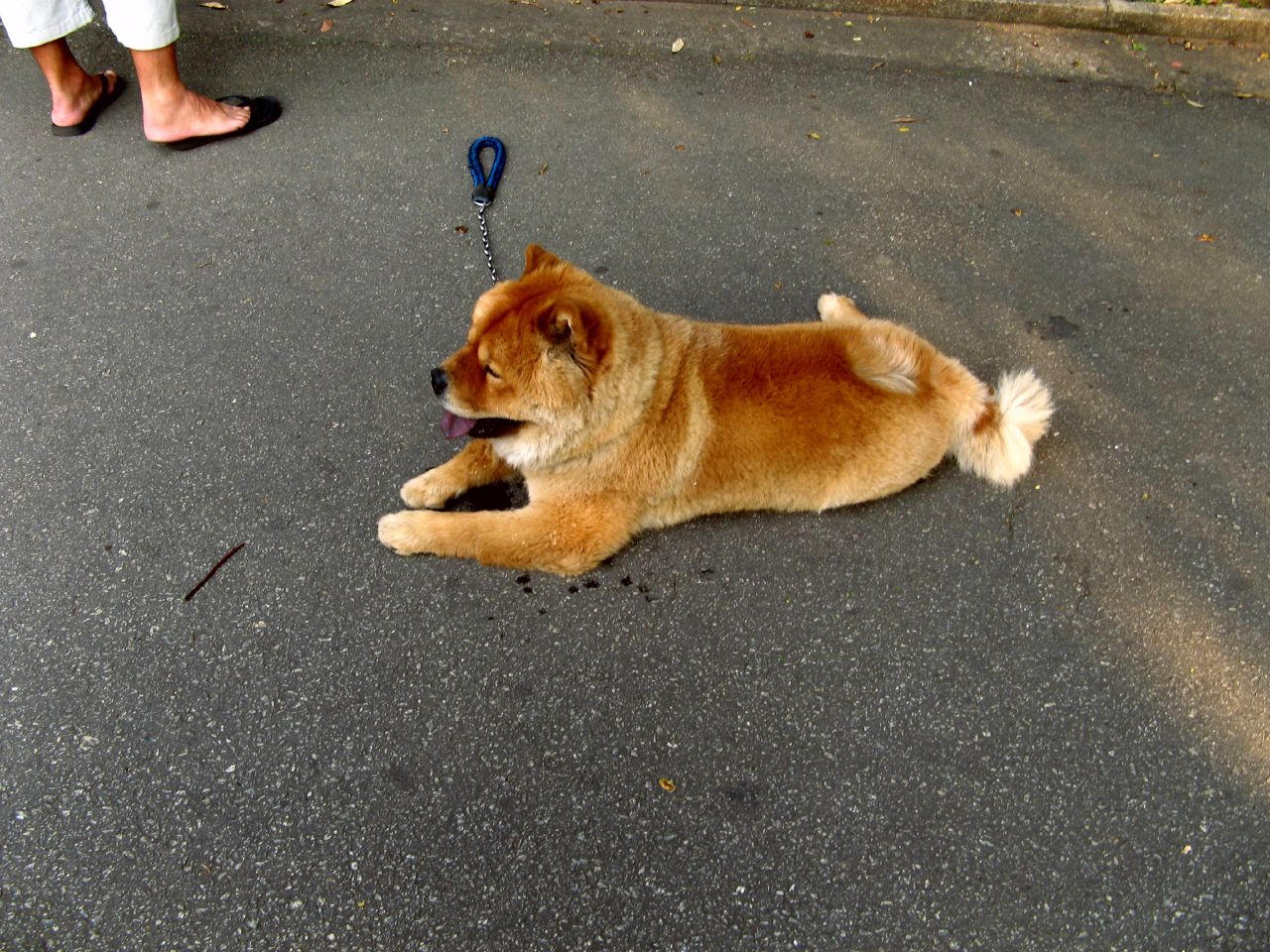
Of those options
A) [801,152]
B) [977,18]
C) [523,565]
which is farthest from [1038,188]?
[523,565]

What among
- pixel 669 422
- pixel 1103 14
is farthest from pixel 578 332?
pixel 1103 14

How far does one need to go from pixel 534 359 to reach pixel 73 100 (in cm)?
363

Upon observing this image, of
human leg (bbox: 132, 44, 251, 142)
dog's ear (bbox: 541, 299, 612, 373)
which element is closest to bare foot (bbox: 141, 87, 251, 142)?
human leg (bbox: 132, 44, 251, 142)

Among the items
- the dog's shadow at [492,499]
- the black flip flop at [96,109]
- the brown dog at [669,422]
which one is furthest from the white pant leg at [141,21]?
the dog's shadow at [492,499]

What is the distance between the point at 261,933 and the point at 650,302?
8.73 feet

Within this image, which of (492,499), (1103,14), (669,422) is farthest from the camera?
(1103,14)

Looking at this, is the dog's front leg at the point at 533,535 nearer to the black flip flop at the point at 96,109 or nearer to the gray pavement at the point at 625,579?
the gray pavement at the point at 625,579

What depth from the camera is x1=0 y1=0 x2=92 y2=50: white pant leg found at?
3842 mm

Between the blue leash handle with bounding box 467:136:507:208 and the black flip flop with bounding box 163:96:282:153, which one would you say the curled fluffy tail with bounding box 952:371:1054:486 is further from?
the black flip flop with bounding box 163:96:282:153

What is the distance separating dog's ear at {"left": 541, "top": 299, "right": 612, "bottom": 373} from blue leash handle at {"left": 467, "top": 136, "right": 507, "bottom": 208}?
74.7 inches

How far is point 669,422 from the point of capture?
2.56 meters

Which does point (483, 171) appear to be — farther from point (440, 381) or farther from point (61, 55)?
point (61, 55)

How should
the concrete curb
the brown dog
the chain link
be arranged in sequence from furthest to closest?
the concrete curb, the chain link, the brown dog

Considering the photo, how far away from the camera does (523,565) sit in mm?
2652
